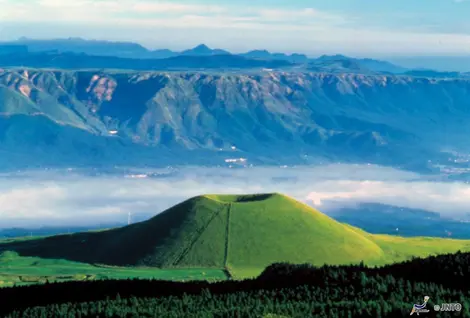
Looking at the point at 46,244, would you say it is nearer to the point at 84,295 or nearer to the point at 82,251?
the point at 82,251

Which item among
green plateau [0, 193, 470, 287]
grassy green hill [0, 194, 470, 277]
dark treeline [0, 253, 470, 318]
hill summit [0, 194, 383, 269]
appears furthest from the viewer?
hill summit [0, 194, 383, 269]
